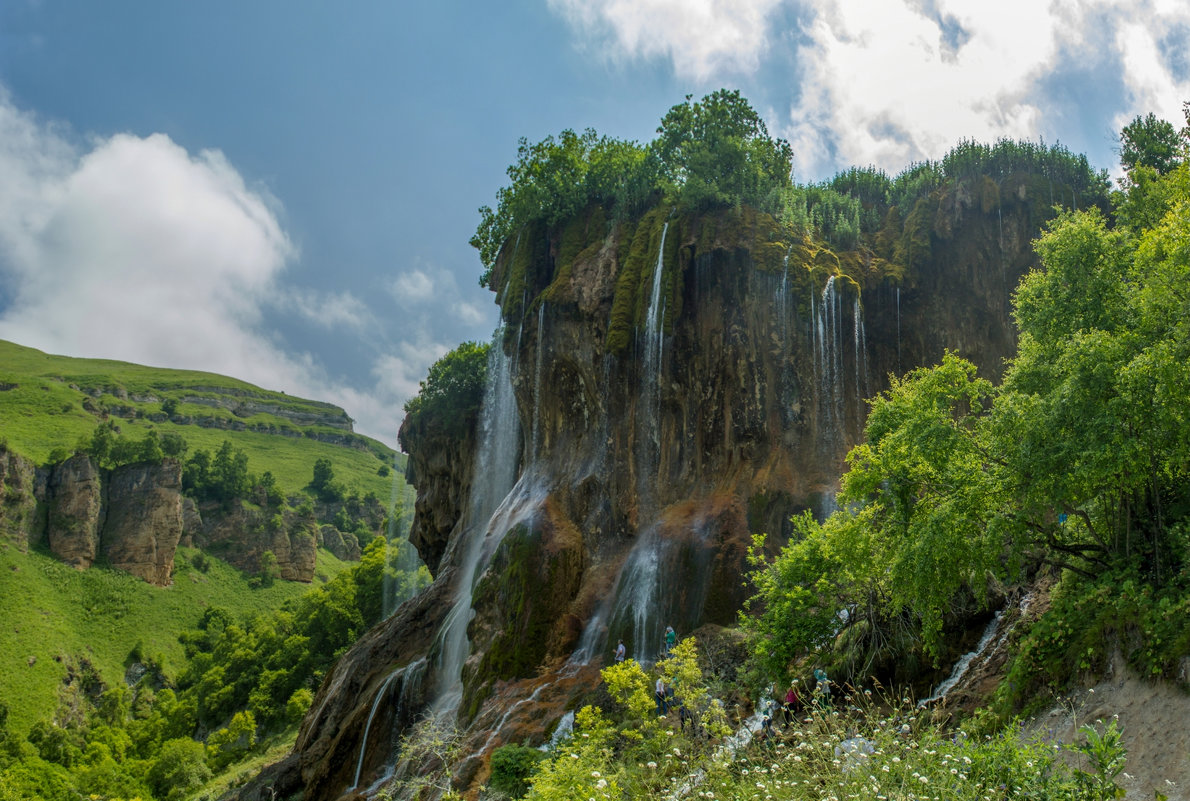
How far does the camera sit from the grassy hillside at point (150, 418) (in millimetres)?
120406

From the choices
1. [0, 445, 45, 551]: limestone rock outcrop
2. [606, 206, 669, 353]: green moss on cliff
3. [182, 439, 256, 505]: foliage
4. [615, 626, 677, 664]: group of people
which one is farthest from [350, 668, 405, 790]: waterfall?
[182, 439, 256, 505]: foliage

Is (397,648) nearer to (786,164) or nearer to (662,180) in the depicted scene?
(662,180)

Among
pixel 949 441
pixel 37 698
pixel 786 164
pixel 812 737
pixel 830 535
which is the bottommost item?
pixel 37 698

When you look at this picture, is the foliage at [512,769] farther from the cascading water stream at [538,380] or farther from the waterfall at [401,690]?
the cascading water stream at [538,380]

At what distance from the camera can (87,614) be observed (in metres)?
93.1

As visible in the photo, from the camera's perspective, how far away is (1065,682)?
13.8m

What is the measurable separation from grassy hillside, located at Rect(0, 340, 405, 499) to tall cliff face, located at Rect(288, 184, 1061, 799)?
3800 inches

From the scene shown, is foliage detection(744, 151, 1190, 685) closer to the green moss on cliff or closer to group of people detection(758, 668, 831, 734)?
group of people detection(758, 668, 831, 734)

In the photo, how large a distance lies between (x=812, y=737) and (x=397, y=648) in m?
28.7

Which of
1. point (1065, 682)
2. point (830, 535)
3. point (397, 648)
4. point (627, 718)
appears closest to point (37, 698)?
point (397, 648)

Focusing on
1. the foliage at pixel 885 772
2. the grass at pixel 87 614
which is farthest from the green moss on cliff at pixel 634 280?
the grass at pixel 87 614

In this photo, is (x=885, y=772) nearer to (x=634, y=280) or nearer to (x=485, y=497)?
(x=634, y=280)

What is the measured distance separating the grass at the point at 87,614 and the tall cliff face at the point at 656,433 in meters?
56.0

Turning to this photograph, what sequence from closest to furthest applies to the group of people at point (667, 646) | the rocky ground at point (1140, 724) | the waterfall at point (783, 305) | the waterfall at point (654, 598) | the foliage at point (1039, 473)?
the rocky ground at point (1140, 724) < the foliage at point (1039, 473) < the group of people at point (667, 646) < the waterfall at point (654, 598) < the waterfall at point (783, 305)
